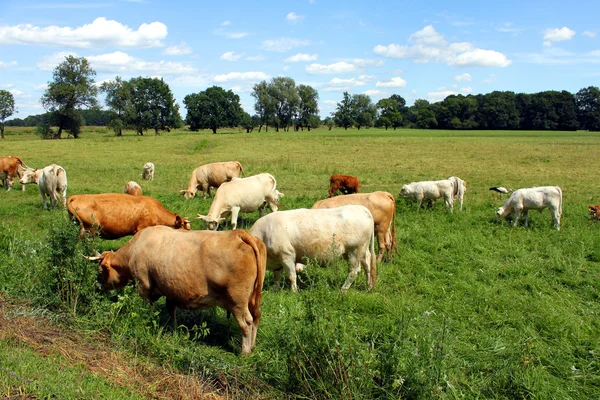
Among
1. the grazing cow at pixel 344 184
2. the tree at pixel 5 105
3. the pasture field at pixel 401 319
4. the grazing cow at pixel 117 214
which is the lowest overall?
the pasture field at pixel 401 319

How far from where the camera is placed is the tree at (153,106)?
87062mm

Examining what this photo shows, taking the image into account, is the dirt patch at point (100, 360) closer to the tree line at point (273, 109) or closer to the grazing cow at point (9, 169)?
the grazing cow at point (9, 169)

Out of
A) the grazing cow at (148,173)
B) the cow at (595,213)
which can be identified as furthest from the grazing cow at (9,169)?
the cow at (595,213)

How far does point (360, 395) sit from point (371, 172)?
74.1 ft

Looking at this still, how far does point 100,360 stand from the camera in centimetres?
530

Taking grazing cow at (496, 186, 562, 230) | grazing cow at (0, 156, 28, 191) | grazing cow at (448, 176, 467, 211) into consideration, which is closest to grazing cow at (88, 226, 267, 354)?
grazing cow at (496, 186, 562, 230)

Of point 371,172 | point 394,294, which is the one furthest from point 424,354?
point 371,172

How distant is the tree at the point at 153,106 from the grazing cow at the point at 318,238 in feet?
272

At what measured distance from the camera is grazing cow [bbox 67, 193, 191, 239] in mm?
9594

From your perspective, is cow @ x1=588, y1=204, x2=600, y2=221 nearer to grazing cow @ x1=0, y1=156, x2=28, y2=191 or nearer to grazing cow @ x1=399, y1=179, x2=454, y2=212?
grazing cow @ x1=399, y1=179, x2=454, y2=212

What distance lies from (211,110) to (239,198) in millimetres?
90807

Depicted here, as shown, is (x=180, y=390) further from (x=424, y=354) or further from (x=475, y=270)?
(x=475, y=270)

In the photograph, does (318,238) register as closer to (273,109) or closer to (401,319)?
(401,319)

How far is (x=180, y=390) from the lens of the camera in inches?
188
